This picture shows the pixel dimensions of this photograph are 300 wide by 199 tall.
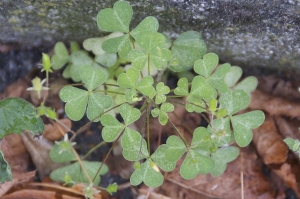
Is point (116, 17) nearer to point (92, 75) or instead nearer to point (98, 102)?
point (92, 75)

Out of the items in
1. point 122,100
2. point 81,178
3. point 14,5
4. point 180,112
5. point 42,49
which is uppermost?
point 14,5

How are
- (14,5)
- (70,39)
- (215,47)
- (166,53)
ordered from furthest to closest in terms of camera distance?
(70,39), (215,47), (14,5), (166,53)

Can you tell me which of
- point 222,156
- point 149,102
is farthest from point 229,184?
point 149,102

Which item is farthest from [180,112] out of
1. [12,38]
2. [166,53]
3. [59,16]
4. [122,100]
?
[12,38]

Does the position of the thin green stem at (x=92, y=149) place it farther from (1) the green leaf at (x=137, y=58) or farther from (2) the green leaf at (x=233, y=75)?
(2) the green leaf at (x=233, y=75)

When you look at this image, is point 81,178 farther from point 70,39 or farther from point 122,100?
point 70,39

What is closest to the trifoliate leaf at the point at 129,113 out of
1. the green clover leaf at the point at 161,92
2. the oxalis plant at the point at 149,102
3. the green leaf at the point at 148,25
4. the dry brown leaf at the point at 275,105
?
the oxalis plant at the point at 149,102

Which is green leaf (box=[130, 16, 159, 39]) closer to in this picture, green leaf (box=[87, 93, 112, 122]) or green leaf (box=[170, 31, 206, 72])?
green leaf (box=[170, 31, 206, 72])
